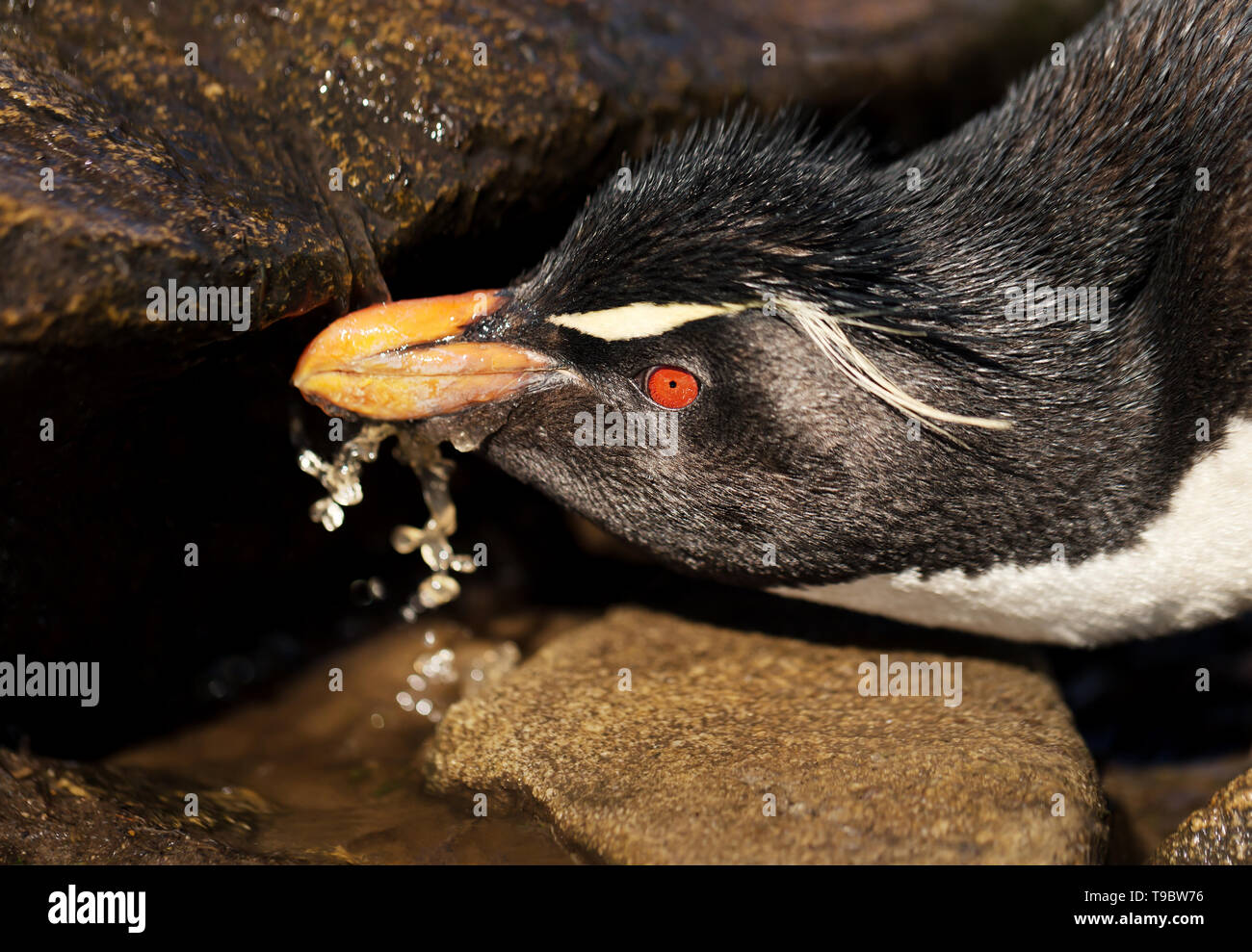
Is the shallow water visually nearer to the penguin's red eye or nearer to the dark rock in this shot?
the penguin's red eye

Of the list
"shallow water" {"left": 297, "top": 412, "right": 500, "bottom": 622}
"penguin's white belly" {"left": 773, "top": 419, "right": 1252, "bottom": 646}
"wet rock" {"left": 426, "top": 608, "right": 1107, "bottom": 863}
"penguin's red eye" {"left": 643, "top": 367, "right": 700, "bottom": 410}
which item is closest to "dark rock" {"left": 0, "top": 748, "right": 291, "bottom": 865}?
"wet rock" {"left": 426, "top": 608, "right": 1107, "bottom": 863}

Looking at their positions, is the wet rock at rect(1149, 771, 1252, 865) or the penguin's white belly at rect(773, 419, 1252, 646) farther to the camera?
the penguin's white belly at rect(773, 419, 1252, 646)

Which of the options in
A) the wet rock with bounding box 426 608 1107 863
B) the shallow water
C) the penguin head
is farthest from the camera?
the shallow water
